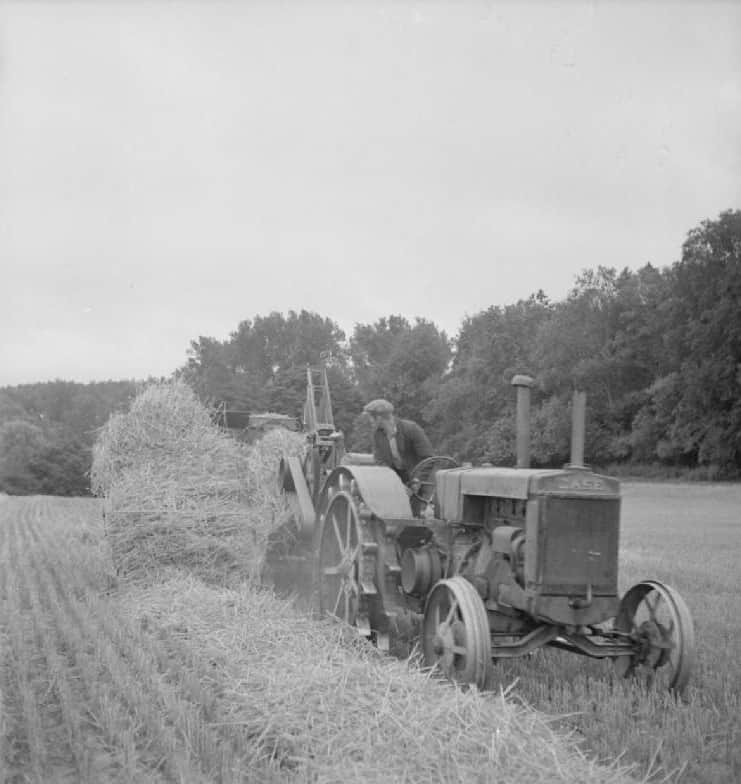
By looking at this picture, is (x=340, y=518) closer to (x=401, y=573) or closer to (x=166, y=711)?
(x=401, y=573)

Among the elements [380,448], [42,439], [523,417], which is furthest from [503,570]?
[42,439]

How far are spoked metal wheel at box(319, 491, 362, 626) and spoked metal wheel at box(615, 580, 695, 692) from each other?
1716 millimetres

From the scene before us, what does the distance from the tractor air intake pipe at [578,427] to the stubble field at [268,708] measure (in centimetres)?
126

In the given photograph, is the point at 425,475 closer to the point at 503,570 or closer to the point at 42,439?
the point at 503,570

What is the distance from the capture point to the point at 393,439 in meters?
6.68

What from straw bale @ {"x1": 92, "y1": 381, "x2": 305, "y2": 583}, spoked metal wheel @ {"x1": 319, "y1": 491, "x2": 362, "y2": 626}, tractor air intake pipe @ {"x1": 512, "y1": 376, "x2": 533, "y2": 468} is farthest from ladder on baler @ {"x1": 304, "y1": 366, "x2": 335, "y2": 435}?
tractor air intake pipe @ {"x1": 512, "y1": 376, "x2": 533, "y2": 468}

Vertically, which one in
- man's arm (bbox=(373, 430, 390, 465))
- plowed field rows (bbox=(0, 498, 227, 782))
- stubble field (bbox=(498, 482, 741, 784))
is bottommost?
plowed field rows (bbox=(0, 498, 227, 782))

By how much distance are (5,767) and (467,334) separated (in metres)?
45.8

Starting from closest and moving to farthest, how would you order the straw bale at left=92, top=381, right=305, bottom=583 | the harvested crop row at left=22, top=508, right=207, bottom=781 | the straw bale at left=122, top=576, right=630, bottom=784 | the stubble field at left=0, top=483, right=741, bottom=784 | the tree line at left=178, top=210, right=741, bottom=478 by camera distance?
the straw bale at left=122, top=576, right=630, bottom=784 < the stubble field at left=0, top=483, right=741, bottom=784 < the harvested crop row at left=22, top=508, right=207, bottom=781 < the straw bale at left=92, top=381, right=305, bottom=583 < the tree line at left=178, top=210, right=741, bottom=478

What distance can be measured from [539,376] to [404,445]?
35791mm

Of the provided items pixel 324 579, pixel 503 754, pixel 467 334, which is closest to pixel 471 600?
pixel 503 754

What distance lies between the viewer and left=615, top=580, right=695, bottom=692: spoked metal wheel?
15.8 ft

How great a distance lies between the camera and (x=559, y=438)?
38.3 meters

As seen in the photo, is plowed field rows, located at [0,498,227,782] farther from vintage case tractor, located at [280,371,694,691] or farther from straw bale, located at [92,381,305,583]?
vintage case tractor, located at [280,371,694,691]
